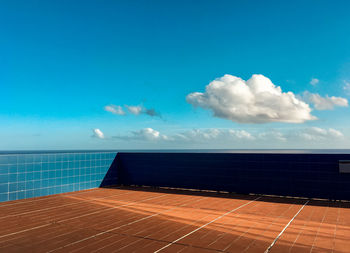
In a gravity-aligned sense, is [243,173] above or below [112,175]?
above

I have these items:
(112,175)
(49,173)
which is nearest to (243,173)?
(112,175)

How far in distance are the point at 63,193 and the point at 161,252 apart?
6.14m

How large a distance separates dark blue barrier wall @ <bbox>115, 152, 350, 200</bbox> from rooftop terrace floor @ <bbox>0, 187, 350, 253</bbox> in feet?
1.71

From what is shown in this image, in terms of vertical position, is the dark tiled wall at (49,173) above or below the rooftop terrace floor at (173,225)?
above

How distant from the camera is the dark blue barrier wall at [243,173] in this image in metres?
6.75

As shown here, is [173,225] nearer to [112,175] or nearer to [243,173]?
[243,173]

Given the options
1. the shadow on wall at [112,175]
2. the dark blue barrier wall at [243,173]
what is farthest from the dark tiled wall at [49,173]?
the dark blue barrier wall at [243,173]

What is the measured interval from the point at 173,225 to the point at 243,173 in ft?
13.6

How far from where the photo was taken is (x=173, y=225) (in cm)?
432

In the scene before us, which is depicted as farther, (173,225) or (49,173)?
(49,173)

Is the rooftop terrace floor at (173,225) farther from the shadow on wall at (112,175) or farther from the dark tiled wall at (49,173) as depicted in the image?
the shadow on wall at (112,175)

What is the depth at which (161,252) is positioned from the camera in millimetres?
2990

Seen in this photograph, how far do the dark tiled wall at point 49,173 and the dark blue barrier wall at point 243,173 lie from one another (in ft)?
3.57

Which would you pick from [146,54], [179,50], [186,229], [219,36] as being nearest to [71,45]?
[146,54]
